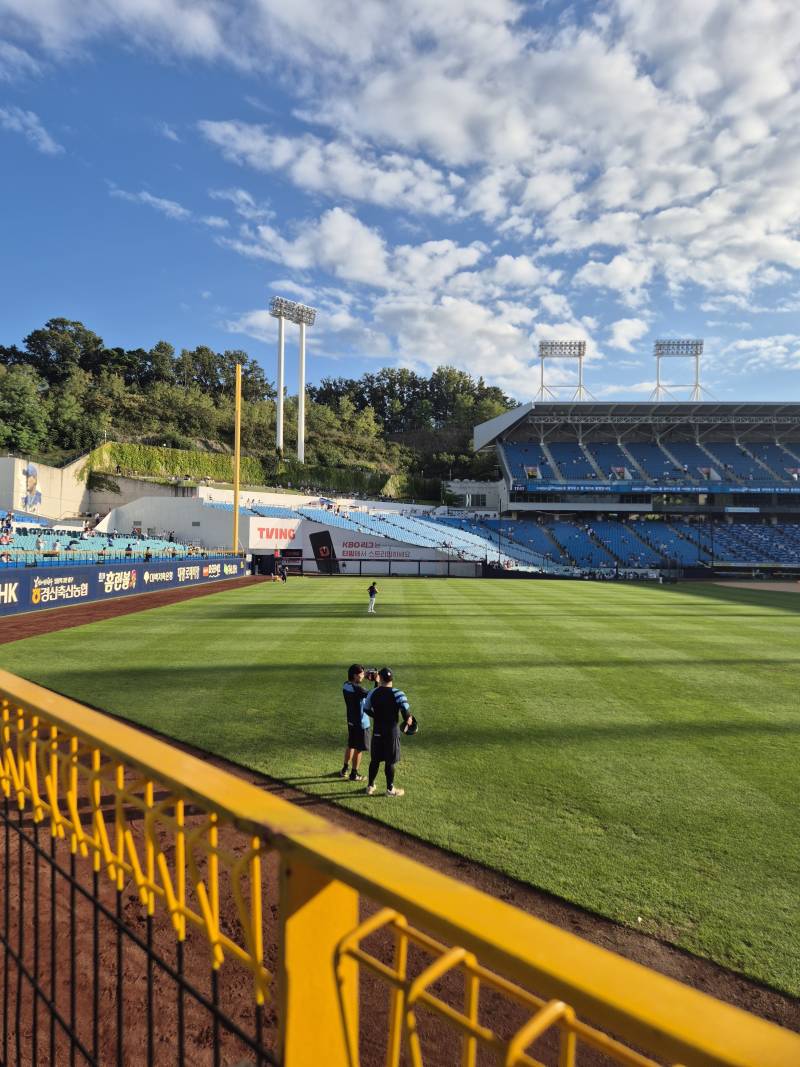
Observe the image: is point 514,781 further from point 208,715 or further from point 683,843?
point 208,715

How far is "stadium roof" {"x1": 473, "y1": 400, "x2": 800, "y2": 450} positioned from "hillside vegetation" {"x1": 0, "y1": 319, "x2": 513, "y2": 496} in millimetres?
18192

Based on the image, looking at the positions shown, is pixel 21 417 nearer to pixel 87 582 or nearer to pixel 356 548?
pixel 356 548

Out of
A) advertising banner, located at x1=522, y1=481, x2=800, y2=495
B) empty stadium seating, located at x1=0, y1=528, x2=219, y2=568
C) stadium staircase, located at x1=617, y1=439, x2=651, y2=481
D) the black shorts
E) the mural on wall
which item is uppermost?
stadium staircase, located at x1=617, y1=439, x2=651, y2=481

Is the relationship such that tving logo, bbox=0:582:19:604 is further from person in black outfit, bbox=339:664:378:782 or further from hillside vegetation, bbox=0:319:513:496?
hillside vegetation, bbox=0:319:513:496

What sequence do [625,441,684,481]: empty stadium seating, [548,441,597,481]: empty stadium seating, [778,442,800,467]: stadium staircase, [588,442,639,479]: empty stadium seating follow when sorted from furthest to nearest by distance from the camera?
[548,441,597,481]: empty stadium seating
[588,442,639,479]: empty stadium seating
[778,442,800,467]: stadium staircase
[625,441,684,481]: empty stadium seating

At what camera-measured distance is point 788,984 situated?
3.85 m

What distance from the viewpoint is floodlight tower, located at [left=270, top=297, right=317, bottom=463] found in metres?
68.7

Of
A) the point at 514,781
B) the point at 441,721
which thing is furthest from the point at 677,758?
the point at 441,721

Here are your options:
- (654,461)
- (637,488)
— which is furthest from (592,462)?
(637,488)

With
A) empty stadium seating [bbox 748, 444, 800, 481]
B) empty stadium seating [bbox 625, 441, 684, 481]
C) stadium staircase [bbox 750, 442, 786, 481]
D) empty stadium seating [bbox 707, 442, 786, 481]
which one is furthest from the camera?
empty stadium seating [bbox 625, 441, 684, 481]

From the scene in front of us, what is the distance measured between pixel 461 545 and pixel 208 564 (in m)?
24.8

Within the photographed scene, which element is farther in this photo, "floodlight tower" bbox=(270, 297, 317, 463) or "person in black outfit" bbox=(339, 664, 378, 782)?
"floodlight tower" bbox=(270, 297, 317, 463)

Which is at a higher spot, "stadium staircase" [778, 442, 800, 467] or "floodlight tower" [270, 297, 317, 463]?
"floodlight tower" [270, 297, 317, 463]

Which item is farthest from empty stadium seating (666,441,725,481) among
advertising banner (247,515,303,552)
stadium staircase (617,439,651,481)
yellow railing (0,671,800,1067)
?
yellow railing (0,671,800,1067)
